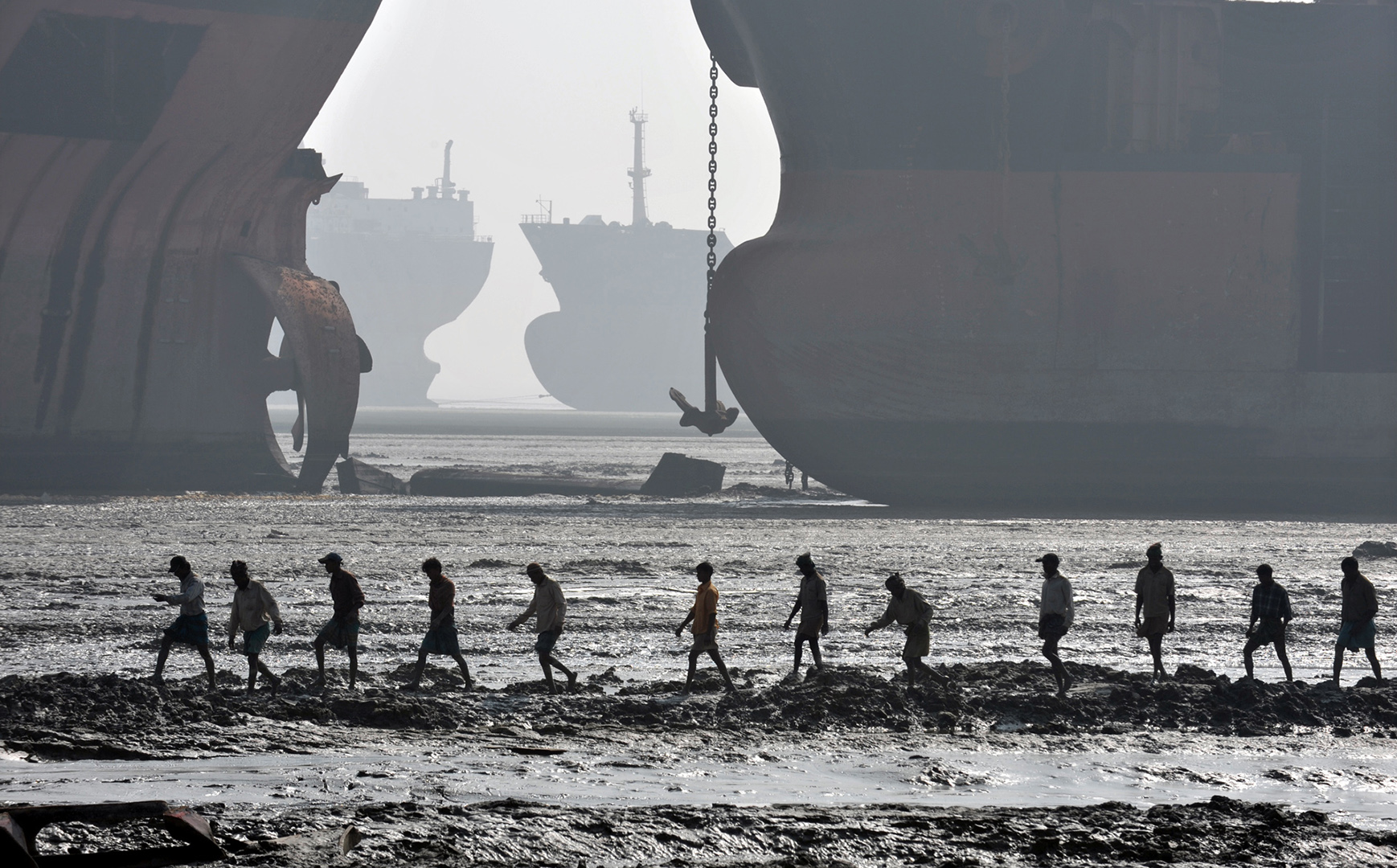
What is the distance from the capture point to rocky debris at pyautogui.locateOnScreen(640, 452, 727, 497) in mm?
33125

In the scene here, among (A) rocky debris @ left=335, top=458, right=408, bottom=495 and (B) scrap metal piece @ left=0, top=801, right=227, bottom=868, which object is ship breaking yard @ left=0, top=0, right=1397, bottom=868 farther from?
(B) scrap metal piece @ left=0, top=801, right=227, bottom=868

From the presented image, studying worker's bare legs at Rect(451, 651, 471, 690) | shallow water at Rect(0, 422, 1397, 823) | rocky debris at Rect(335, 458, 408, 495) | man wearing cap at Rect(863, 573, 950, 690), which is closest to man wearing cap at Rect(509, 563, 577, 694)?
worker's bare legs at Rect(451, 651, 471, 690)

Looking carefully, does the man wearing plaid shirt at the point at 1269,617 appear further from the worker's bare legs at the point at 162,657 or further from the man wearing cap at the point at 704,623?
the worker's bare legs at the point at 162,657

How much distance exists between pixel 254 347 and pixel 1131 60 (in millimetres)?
16674

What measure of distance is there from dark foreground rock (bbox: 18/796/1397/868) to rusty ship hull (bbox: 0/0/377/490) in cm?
2115

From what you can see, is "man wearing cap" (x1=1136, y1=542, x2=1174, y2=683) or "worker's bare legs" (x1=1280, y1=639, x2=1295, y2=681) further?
"man wearing cap" (x1=1136, y1=542, x2=1174, y2=683)

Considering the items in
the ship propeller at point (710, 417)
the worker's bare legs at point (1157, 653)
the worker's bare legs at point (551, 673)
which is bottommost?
the worker's bare legs at point (551, 673)

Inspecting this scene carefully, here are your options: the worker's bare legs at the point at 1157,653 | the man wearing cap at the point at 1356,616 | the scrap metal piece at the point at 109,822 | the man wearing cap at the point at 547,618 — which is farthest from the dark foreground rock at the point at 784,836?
the man wearing cap at the point at 1356,616

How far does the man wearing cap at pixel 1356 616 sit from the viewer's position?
10242 mm

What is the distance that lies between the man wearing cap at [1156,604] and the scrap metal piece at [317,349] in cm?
1924

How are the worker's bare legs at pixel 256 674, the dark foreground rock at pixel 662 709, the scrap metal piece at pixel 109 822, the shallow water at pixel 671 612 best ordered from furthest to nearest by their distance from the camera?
1. the worker's bare legs at pixel 256 674
2. the dark foreground rock at pixel 662 709
3. the shallow water at pixel 671 612
4. the scrap metal piece at pixel 109 822

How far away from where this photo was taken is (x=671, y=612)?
14.7 m

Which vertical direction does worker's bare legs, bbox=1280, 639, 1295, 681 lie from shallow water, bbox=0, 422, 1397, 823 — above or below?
above

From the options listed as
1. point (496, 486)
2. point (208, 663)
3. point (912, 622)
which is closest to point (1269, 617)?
point (912, 622)
